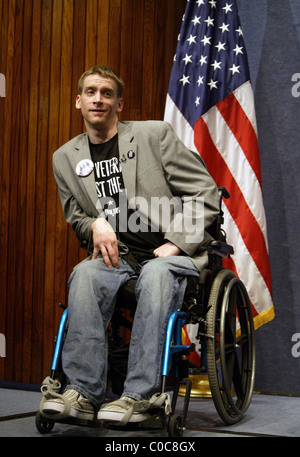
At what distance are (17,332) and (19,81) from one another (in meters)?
1.32

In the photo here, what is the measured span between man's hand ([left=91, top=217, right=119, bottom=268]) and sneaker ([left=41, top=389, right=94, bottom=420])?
1.39 ft

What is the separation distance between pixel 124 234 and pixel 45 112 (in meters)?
1.26

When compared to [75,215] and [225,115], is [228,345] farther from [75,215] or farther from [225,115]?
[225,115]

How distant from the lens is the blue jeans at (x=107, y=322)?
5.27 ft

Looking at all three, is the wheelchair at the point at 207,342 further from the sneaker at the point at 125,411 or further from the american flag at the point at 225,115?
the american flag at the point at 225,115

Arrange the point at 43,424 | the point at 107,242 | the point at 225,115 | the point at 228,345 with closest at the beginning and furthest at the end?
1. the point at 43,424
2. the point at 107,242
3. the point at 228,345
4. the point at 225,115

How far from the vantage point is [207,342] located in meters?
1.79

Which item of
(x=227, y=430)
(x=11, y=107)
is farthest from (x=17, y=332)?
(x=227, y=430)

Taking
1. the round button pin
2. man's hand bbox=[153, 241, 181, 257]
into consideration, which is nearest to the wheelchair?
man's hand bbox=[153, 241, 181, 257]

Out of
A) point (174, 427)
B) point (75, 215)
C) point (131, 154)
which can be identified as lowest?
point (174, 427)

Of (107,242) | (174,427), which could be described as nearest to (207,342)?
(174,427)

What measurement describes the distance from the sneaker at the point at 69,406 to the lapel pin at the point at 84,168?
77 cm
